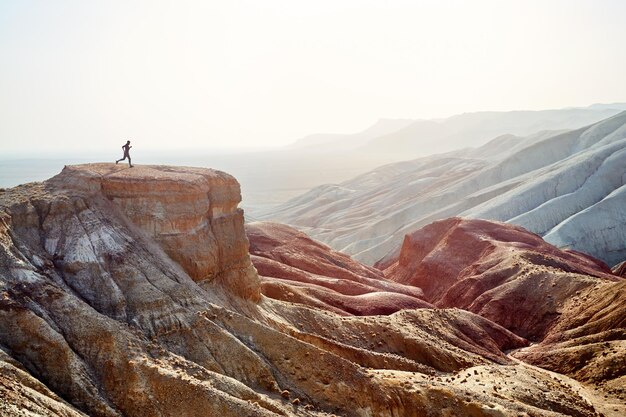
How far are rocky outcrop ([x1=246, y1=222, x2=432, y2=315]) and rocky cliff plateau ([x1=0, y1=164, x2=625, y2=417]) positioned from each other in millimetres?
2569

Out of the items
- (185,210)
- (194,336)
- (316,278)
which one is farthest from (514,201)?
(194,336)

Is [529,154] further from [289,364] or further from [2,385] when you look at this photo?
[2,385]

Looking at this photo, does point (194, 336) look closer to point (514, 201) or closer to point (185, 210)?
point (185, 210)

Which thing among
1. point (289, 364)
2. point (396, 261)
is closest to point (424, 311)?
point (289, 364)

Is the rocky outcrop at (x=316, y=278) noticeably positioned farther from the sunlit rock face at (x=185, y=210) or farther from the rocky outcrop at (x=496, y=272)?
the sunlit rock face at (x=185, y=210)

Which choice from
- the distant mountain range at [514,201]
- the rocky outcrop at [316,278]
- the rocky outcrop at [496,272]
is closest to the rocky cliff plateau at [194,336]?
the rocky outcrop at [316,278]

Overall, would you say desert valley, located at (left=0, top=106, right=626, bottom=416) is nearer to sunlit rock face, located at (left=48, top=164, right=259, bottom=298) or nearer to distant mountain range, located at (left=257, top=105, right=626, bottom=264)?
sunlit rock face, located at (left=48, top=164, right=259, bottom=298)

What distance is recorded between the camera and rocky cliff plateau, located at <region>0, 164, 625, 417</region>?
1808 centimetres

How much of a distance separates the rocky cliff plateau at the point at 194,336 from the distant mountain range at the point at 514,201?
38707mm

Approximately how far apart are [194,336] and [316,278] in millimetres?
25387

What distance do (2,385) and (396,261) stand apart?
64.0 meters

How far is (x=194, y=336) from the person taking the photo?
2195 centimetres

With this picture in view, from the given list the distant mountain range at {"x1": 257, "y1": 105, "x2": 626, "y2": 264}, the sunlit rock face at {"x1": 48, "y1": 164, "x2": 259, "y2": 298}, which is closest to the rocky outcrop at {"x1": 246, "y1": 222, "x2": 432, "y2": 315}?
the sunlit rock face at {"x1": 48, "y1": 164, "x2": 259, "y2": 298}

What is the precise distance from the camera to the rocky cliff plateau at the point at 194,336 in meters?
18.1
